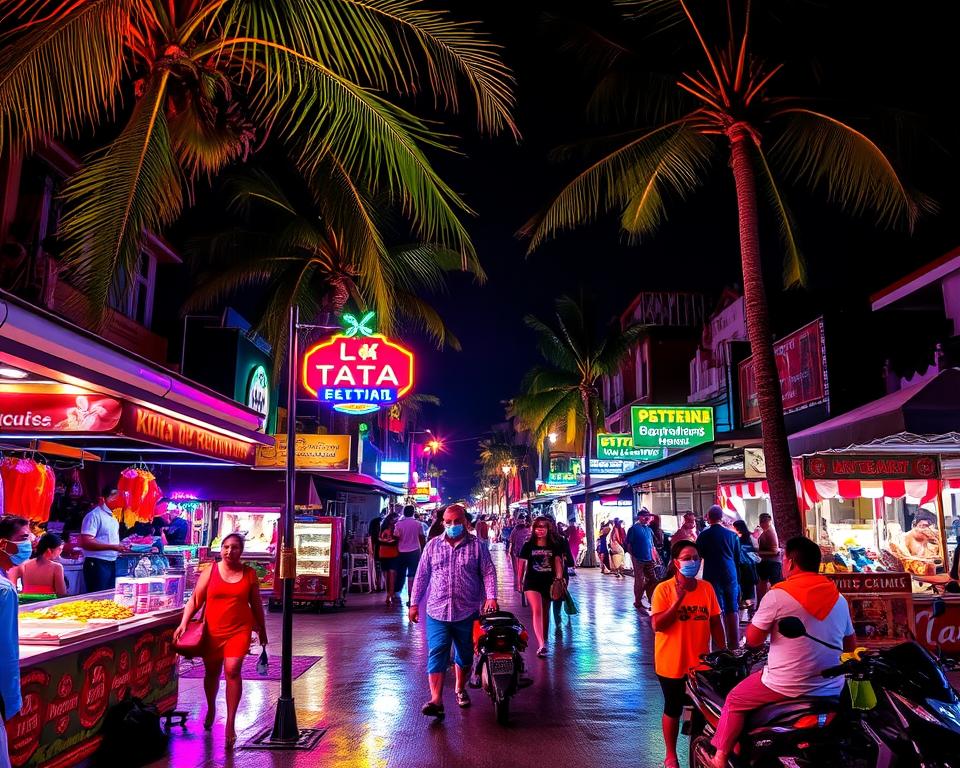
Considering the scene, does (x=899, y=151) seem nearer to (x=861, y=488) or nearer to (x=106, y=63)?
(x=861, y=488)

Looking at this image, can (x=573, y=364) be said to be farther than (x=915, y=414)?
Yes

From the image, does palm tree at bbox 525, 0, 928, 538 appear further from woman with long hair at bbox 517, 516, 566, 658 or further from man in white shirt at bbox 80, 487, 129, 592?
man in white shirt at bbox 80, 487, 129, 592

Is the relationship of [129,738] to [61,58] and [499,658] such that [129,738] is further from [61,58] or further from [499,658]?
[61,58]

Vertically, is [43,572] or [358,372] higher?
[358,372]

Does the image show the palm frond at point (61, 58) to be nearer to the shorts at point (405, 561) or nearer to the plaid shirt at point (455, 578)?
the plaid shirt at point (455, 578)

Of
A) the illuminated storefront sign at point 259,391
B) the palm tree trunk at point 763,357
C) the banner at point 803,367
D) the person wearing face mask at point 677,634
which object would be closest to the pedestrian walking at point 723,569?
the palm tree trunk at point 763,357

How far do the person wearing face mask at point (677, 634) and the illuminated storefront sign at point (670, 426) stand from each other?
56.4 ft

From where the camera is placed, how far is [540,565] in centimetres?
1141

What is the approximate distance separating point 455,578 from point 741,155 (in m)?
7.16

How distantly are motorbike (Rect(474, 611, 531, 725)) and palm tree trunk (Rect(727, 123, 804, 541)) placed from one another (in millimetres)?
3625

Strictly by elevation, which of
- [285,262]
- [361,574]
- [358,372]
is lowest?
[361,574]

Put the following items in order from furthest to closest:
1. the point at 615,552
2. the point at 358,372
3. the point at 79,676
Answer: the point at 615,552 → the point at 358,372 → the point at 79,676

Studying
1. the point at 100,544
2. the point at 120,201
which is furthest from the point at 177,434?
the point at 100,544

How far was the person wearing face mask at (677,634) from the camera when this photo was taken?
226 inches
